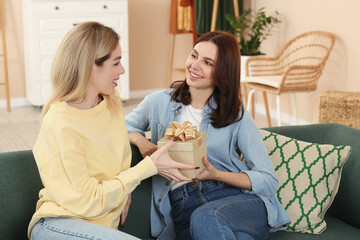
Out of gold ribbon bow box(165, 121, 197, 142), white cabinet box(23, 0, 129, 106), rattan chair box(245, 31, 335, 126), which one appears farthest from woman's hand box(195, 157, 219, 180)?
white cabinet box(23, 0, 129, 106)

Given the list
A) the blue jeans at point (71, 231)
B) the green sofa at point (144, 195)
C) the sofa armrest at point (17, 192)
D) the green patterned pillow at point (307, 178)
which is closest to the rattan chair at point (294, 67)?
the green sofa at point (144, 195)

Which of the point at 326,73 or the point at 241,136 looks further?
the point at 326,73

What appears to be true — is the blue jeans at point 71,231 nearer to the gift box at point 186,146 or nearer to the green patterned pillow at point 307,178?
the gift box at point 186,146

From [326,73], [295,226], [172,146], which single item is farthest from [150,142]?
[326,73]

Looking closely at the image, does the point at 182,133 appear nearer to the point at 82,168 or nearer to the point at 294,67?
the point at 82,168

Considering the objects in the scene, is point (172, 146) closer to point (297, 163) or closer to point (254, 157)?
point (254, 157)

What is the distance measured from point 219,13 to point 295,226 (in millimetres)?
4043

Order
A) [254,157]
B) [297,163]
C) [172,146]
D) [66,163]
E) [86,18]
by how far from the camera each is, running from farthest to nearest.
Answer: [86,18]
[297,163]
[254,157]
[172,146]
[66,163]

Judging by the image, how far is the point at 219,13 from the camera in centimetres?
582

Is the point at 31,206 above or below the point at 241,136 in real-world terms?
below

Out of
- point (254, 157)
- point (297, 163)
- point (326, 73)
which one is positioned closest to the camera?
point (254, 157)

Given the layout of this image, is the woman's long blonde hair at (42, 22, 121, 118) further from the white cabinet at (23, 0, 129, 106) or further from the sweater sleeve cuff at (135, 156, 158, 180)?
the white cabinet at (23, 0, 129, 106)

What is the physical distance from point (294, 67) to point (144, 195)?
2498 mm

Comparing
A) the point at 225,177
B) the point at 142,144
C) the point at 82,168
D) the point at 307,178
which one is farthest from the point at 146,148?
the point at 307,178
